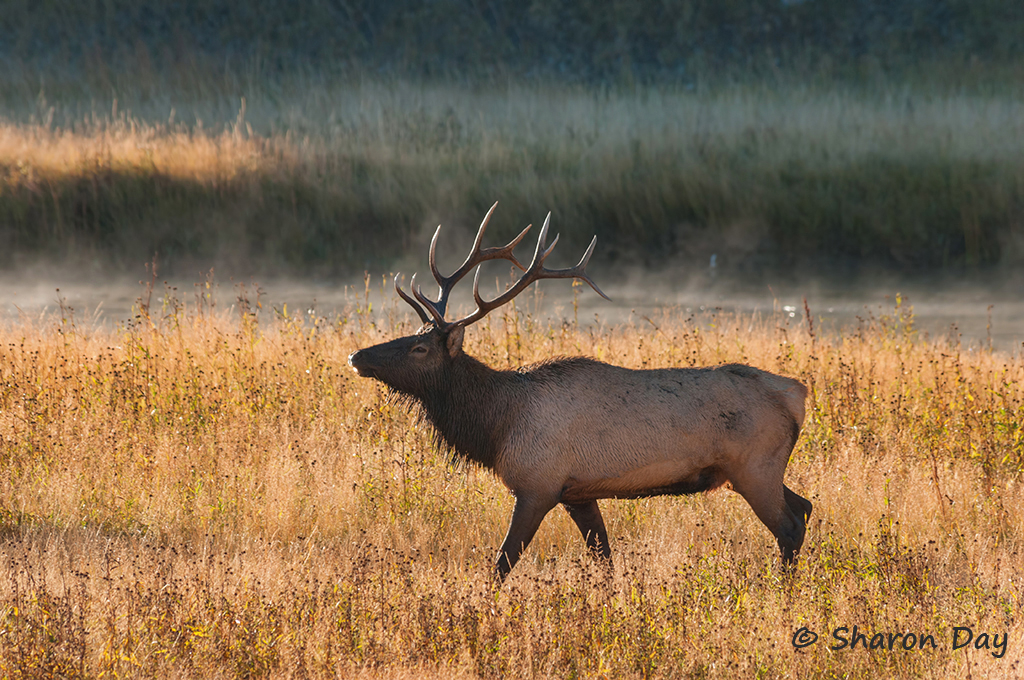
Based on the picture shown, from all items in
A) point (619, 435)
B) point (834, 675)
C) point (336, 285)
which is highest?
point (336, 285)

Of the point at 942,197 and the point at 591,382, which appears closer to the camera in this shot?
the point at 591,382

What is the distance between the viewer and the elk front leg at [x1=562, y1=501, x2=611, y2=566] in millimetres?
6527

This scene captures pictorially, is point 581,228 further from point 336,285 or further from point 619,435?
point 619,435

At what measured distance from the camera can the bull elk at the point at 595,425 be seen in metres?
6.09

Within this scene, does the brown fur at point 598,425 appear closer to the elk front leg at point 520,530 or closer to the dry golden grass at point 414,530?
the elk front leg at point 520,530

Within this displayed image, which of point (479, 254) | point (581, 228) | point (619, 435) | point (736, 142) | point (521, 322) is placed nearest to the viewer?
point (619, 435)

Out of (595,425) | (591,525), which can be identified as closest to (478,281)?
(595,425)

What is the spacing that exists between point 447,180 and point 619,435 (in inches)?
522

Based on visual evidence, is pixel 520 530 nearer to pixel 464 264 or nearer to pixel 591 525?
pixel 591 525

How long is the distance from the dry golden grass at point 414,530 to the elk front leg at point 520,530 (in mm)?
142

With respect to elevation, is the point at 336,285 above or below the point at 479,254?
above

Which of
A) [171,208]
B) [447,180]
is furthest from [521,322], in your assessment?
[171,208]

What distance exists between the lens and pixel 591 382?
6289mm

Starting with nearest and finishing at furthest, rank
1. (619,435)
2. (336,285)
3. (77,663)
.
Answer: (77,663) → (619,435) → (336,285)
